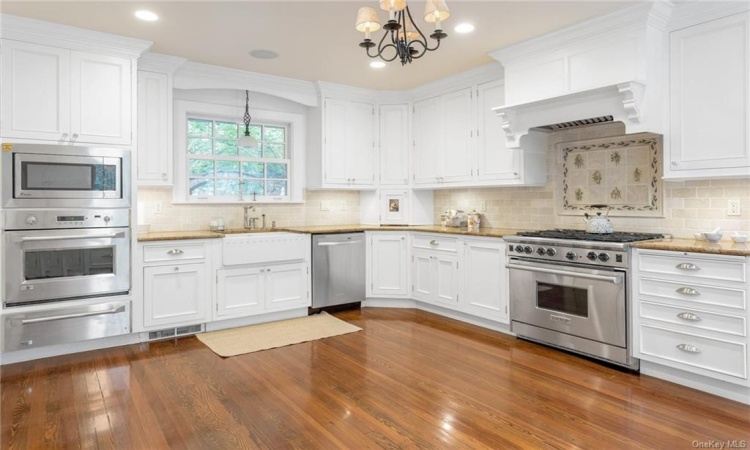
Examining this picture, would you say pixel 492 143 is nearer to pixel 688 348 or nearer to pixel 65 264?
pixel 688 348

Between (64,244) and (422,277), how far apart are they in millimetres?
3339

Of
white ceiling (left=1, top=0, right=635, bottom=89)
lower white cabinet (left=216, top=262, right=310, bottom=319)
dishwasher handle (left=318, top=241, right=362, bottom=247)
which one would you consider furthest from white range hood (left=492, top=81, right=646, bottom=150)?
lower white cabinet (left=216, top=262, right=310, bottom=319)

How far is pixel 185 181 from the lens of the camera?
15.5ft

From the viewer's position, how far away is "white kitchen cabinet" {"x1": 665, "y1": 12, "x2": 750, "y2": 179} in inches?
117

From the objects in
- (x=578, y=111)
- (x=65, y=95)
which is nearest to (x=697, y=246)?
(x=578, y=111)

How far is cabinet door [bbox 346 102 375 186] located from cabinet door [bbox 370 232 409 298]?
82cm

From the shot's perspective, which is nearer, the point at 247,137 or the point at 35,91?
the point at 35,91

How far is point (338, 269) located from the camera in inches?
197

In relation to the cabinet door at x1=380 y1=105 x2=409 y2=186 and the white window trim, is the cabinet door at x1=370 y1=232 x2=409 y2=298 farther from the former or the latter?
the white window trim

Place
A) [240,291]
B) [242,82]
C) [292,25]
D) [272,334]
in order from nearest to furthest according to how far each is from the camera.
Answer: [292,25]
[272,334]
[240,291]
[242,82]

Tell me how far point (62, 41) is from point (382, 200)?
11.5 ft

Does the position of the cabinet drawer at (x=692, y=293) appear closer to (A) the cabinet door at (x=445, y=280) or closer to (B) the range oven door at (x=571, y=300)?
(B) the range oven door at (x=571, y=300)

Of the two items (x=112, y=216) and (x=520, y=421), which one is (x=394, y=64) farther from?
(x=520, y=421)

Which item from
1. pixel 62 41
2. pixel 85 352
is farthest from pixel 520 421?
pixel 62 41
